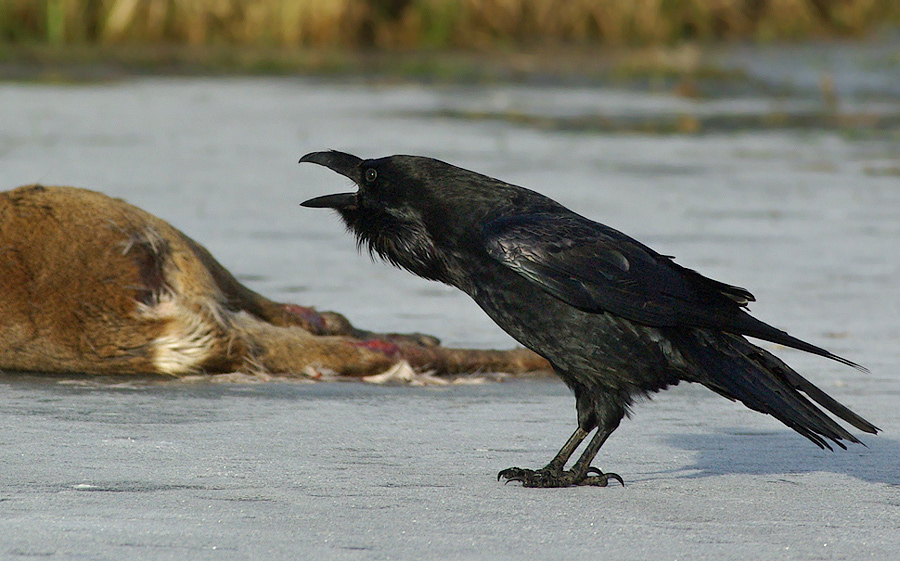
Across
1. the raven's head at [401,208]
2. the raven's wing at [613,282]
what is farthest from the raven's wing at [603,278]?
the raven's head at [401,208]

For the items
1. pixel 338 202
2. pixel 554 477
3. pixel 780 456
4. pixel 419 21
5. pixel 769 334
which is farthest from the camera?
pixel 419 21

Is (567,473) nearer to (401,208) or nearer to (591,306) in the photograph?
(591,306)

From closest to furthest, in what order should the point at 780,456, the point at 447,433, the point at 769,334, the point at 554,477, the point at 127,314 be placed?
the point at 769,334
the point at 554,477
the point at 780,456
the point at 447,433
the point at 127,314

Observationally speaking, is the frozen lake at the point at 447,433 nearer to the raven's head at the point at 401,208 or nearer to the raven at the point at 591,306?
the raven at the point at 591,306

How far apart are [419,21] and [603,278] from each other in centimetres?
1937

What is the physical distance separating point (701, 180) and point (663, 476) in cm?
714

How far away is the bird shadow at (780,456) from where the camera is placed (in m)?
4.36

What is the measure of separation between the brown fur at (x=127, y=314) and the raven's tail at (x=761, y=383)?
1734 millimetres

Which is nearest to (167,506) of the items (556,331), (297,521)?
(297,521)

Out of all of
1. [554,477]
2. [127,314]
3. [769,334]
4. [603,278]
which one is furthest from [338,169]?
[127,314]

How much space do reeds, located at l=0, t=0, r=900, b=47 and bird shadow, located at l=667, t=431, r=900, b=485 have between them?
17820 millimetres

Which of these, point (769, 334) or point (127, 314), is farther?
point (127, 314)

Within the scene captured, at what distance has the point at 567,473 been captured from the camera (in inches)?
166

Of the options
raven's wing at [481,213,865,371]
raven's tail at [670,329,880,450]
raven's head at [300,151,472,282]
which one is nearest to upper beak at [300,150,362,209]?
raven's head at [300,151,472,282]
